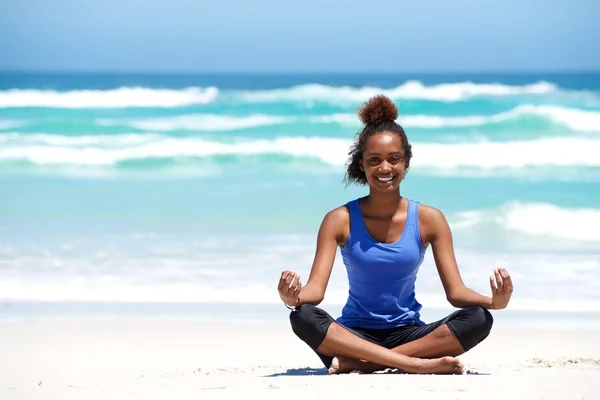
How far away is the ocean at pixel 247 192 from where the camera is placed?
26.8 ft

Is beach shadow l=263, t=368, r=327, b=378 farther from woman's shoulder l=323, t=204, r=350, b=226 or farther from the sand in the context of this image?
woman's shoulder l=323, t=204, r=350, b=226

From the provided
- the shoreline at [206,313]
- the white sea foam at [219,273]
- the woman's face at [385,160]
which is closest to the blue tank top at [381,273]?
the woman's face at [385,160]

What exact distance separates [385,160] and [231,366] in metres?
1.61

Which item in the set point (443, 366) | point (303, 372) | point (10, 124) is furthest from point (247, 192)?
point (443, 366)

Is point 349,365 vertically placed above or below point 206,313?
below

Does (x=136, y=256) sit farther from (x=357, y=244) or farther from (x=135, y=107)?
(x=135, y=107)

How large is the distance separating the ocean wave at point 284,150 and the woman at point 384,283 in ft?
36.4

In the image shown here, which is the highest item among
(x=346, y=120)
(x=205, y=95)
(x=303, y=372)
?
(x=205, y=95)

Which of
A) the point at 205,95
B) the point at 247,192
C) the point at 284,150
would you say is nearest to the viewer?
the point at 247,192

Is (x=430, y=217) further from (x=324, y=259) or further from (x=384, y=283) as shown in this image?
(x=324, y=259)

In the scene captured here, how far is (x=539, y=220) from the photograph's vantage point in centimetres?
1132

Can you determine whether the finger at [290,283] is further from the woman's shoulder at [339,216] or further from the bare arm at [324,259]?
the woman's shoulder at [339,216]

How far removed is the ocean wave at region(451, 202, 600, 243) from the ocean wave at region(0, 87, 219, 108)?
13.7 metres

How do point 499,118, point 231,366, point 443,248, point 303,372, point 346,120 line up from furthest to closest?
1. point 346,120
2. point 499,118
3. point 231,366
4. point 303,372
5. point 443,248
